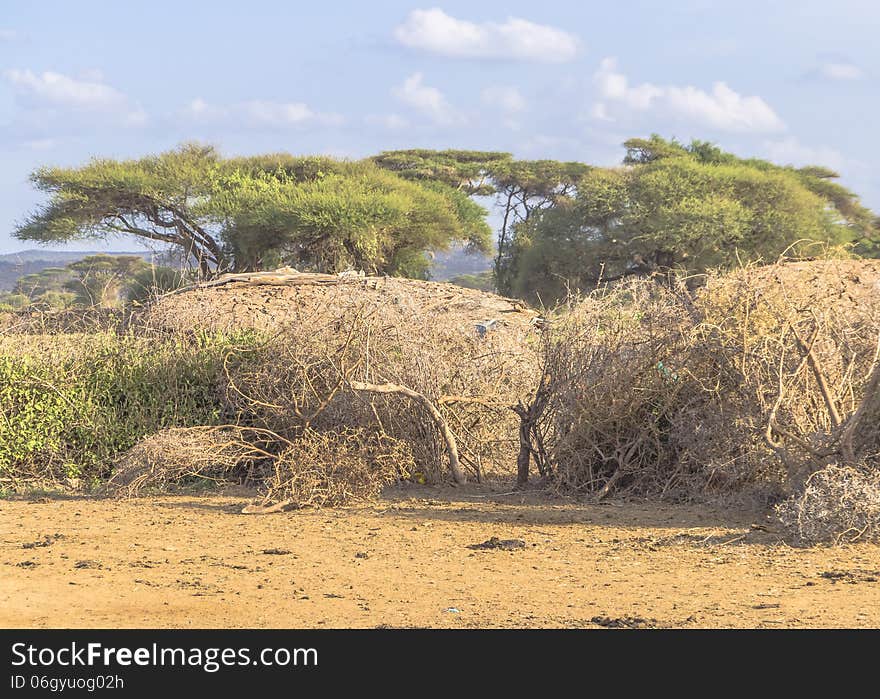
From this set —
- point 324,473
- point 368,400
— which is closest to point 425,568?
point 324,473

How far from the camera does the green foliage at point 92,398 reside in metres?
9.51

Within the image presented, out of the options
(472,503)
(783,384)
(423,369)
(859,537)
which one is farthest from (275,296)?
(859,537)

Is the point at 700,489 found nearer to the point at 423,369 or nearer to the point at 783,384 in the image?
the point at 783,384

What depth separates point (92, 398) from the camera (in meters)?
9.62

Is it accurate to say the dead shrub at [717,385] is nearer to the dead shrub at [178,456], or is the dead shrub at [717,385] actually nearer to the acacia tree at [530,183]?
the dead shrub at [178,456]

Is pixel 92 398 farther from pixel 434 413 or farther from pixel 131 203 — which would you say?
pixel 131 203

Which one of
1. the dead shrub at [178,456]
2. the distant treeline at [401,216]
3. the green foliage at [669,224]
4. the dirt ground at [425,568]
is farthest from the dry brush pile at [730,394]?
the green foliage at [669,224]

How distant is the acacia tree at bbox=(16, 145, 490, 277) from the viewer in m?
28.3

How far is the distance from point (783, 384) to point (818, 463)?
1.85ft

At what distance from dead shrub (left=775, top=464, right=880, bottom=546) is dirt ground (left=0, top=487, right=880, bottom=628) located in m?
0.13

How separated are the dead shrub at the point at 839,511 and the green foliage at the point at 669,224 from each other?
23784mm

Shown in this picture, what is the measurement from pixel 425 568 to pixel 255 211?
2316cm

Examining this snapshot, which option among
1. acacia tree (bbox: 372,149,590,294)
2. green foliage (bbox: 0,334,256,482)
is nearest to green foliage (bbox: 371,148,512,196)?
acacia tree (bbox: 372,149,590,294)

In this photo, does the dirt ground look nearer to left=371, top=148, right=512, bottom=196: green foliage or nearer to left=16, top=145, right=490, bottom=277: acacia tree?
left=16, top=145, right=490, bottom=277: acacia tree
